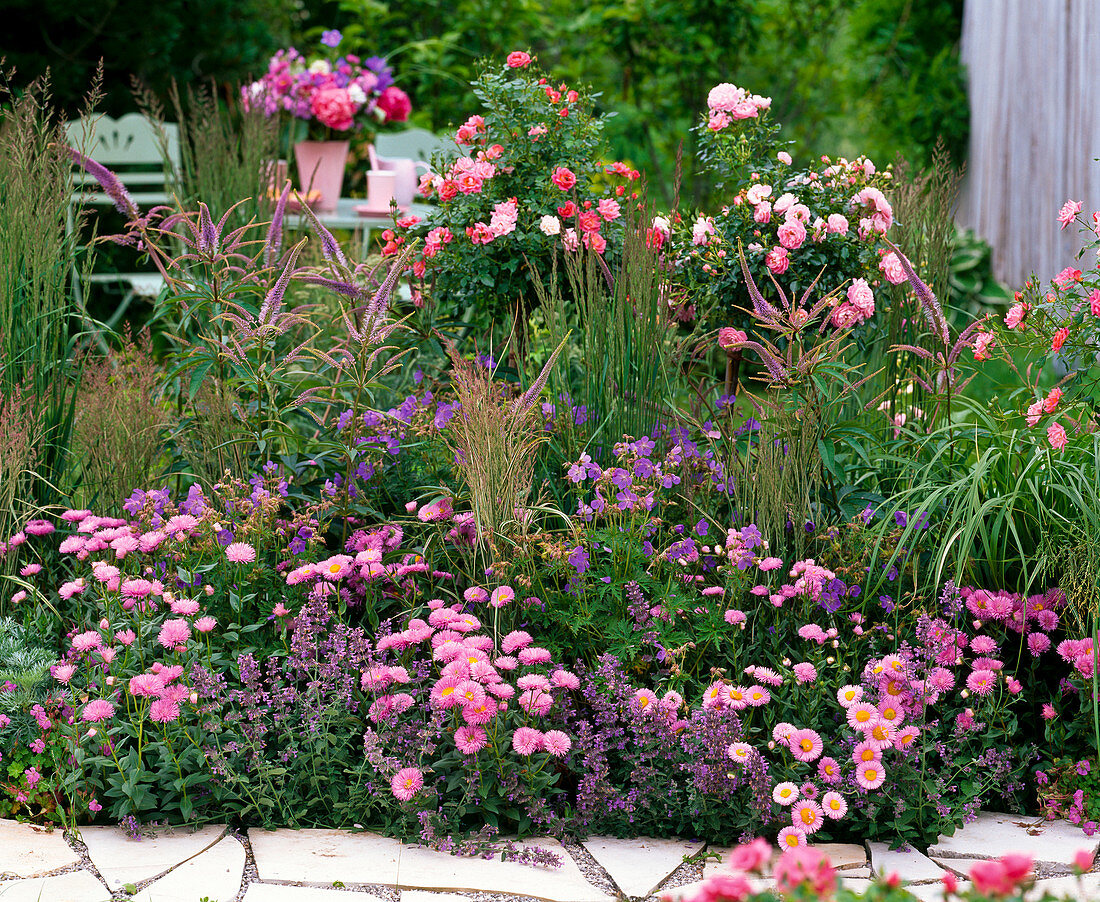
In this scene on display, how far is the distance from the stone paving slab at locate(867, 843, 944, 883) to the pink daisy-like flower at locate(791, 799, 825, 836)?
0.12 metres

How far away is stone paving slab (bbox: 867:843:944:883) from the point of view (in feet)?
6.16

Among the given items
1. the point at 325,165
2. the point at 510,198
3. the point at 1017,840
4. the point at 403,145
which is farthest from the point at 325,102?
the point at 1017,840

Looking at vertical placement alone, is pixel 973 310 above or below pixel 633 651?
above

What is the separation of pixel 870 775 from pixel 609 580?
65cm

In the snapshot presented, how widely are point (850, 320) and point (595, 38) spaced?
18.8ft

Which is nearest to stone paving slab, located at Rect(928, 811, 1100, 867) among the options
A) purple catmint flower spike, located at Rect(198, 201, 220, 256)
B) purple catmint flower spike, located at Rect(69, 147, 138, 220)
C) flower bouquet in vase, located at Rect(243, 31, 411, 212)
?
purple catmint flower spike, located at Rect(198, 201, 220, 256)

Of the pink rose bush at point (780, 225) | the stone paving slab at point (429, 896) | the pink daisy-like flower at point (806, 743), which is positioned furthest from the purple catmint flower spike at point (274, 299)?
the pink daisy-like flower at point (806, 743)

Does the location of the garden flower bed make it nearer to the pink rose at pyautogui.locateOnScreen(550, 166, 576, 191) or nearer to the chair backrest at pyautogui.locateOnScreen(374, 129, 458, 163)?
the pink rose at pyautogui.locateOnScreen(550, 166, 576, 191)

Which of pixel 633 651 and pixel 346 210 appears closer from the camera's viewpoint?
pixel 633 651

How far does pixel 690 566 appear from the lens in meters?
2.36

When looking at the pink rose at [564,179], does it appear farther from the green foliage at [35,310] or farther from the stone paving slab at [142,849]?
the stone paving slab at [142,849]

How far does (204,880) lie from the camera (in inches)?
72.5

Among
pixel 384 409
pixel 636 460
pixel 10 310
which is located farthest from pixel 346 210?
pixel 636 460

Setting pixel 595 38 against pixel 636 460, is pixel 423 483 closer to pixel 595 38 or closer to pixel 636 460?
pixel 636 460
